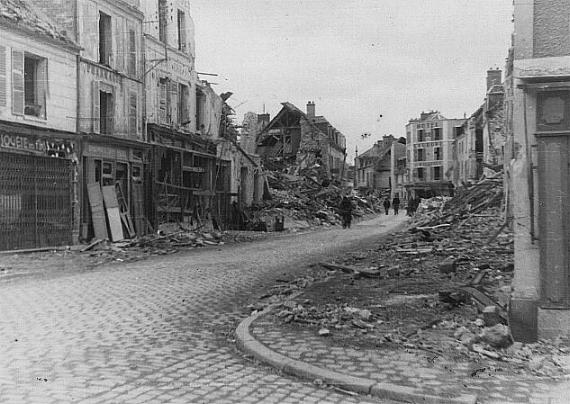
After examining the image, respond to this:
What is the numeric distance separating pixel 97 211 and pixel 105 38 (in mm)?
6724

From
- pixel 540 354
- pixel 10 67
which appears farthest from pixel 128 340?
pixel 10 67

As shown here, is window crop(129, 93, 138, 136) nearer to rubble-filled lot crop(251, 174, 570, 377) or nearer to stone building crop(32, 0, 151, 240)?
stone building crop(32, 0, 151, 240)

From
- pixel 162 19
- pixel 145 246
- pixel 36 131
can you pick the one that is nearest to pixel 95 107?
pixel 36 131

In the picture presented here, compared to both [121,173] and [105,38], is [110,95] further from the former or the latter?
[121,173]

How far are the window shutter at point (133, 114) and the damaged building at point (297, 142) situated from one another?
1161 inches

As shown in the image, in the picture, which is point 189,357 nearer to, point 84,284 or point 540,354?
point 540,354

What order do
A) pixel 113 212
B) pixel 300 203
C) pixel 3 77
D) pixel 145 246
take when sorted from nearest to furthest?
pixel 3 77
pixel 145 246
pixel 113 212
pixel 300 203

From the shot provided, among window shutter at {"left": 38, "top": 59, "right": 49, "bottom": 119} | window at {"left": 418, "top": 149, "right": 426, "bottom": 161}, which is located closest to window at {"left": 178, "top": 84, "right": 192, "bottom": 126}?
window shutter at {"left": 38, "top": 59, "right": 49, "bottom": 119}

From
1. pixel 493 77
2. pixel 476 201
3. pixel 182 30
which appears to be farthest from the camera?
pixel 493 77

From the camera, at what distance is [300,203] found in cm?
3750

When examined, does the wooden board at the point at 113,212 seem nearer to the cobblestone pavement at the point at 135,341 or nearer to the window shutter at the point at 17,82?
the window shutter at the point at 17,82

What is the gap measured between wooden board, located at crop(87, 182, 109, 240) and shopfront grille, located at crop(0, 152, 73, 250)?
41.0 inches

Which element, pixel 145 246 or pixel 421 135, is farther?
pixel 421 135

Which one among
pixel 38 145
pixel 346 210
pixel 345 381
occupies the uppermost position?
pixel 38 145
